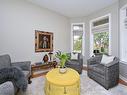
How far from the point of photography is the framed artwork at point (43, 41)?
480cm

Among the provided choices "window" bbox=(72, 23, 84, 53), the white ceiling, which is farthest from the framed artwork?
"window" bbox=(72, 23, 84, 53)

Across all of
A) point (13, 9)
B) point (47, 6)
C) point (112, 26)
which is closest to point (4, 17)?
point (13, 9)

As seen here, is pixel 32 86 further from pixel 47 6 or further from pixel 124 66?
pixel 47 6

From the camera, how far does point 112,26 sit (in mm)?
4652

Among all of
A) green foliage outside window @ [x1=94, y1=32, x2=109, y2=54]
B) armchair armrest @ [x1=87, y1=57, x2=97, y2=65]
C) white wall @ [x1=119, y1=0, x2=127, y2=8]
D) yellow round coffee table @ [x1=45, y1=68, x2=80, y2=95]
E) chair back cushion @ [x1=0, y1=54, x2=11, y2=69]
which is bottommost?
yellow round coffee table @ [x1=45, y1=68, x2=80, y2=95]

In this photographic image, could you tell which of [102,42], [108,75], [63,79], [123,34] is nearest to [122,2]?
[123,34]

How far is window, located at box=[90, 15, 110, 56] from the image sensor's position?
5051 millimetres

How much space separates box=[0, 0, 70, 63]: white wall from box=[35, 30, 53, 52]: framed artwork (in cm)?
14

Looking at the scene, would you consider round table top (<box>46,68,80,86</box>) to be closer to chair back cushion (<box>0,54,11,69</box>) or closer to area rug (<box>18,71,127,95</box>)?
area rug (<box>18,71,127,95</box>)

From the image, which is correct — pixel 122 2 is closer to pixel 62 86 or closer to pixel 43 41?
pixel 43 41

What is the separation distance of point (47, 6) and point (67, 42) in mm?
2203

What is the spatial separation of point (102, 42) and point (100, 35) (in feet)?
1.12

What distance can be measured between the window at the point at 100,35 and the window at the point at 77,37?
0.65 m

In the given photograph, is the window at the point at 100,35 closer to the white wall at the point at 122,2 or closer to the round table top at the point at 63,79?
the white wall at the point at 122,2
